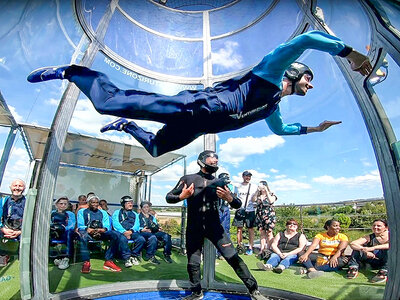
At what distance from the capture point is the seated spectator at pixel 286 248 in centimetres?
240

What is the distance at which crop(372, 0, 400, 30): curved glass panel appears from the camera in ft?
4.03

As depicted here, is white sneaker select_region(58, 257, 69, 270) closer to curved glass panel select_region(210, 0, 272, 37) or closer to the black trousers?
the black trousers

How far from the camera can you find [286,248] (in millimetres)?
2547

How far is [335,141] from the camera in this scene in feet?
6.58

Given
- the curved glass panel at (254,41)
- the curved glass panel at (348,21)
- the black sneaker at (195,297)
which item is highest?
the curved glass panel at (254,41)

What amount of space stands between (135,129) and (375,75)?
1.55 m

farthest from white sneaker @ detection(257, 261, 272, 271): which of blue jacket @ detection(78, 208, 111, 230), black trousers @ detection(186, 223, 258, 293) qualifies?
blue jacket @ detection(78, 208, 111, 230)

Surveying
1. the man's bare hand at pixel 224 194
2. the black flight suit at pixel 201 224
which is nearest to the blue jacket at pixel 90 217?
the black flight suit at pixel 201 224

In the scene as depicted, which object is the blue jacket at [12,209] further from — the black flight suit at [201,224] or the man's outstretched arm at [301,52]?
the man's outstretched arm at [301,52]

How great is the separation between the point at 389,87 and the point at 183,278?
2.28 metres

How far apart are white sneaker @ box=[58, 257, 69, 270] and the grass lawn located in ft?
0.14

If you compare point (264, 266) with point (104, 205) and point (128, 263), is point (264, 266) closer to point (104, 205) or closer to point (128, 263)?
point (128, 263)

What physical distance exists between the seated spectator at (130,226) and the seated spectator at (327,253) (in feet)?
4.86

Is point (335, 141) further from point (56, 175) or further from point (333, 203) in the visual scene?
point (56, 175)
